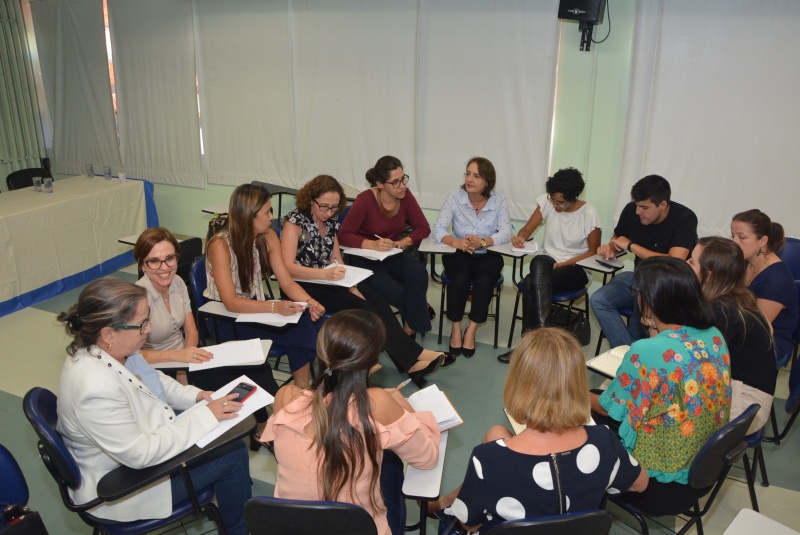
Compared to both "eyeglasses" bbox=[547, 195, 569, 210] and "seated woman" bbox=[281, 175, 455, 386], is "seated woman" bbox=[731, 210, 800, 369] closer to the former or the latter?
"eyeglasses" bbox=[547, 195, 569, 210]

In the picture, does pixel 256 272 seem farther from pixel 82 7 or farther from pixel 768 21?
pixel 82 7

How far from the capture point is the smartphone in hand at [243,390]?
82.1 inches

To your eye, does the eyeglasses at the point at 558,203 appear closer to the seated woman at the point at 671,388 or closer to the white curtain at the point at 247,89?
the seated woman at the point at 671,388

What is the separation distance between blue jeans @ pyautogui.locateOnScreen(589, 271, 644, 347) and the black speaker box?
185 cm

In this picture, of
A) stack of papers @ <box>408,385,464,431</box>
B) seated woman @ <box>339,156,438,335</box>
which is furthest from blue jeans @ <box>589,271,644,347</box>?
stack of papers @ <box>408,385,464,431</box>

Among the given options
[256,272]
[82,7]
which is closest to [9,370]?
[256,272]

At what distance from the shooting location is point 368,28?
5.02 m

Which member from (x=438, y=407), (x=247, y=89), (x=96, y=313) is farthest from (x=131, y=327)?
(x=247, y=89)

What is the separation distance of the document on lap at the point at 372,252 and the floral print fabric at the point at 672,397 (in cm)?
189

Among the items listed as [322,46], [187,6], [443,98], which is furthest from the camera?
[187,6]

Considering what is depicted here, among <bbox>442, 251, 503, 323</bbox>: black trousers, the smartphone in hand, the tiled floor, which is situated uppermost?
the smartphone in hand

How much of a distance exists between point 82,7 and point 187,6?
1.38 metres

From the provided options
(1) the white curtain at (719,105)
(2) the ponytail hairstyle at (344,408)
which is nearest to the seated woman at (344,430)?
(2) the ponytail hairstyle at (344,408)

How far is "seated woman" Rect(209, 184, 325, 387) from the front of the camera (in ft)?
9.53
